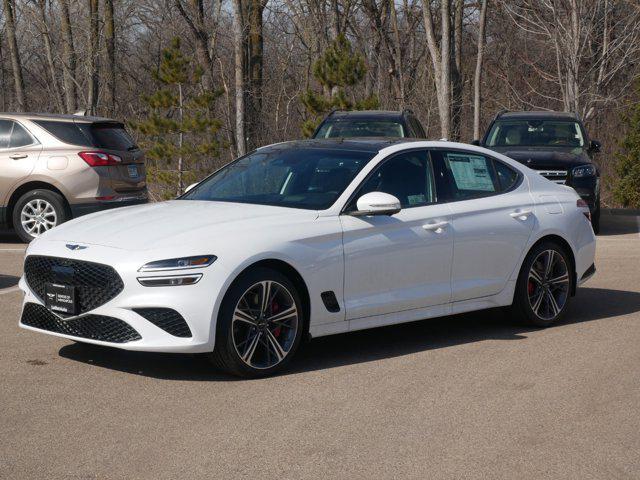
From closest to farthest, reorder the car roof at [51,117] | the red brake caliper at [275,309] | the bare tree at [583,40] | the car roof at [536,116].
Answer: the red brake caliper at [275,309] → the car roof at [51,117] → the car roof at [536,116] → the bare tree at [583,40]

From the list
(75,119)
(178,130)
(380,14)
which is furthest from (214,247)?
(380,14)

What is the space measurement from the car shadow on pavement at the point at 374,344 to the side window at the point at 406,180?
1.09 m

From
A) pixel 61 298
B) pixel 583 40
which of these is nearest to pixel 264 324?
pixel 61 298

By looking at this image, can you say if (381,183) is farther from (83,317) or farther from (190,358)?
(83,317)

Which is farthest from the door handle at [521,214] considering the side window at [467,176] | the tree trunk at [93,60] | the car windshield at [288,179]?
the tree trunk at [93,60]

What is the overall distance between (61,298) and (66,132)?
27.1 feet

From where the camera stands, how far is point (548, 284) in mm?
9016

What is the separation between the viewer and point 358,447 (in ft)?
18.2

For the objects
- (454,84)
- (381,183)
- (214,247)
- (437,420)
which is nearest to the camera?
(437,420)

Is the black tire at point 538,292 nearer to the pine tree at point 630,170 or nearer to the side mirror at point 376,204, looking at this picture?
the side mirror at point 376,204

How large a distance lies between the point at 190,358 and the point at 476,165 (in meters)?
2.85

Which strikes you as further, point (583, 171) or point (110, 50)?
point (110, 50)

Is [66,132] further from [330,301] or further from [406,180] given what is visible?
[330,301]

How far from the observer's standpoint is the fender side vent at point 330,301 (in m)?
7.32
